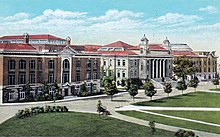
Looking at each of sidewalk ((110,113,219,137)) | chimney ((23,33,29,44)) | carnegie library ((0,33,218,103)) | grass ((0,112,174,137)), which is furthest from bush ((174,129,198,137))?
chimney ((23,33,29,44))

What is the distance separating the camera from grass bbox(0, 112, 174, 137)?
8.41 m

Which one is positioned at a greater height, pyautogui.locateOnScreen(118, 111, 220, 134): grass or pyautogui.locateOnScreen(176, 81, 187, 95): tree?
pyautogui.locateOnScreen(176, 81, 187, 95): tree

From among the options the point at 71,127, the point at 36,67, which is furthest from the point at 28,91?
the point at 71,127

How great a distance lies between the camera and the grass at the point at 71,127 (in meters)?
8.41

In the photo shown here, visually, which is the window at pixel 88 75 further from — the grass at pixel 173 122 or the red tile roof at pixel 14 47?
the grass at pixel 173 122

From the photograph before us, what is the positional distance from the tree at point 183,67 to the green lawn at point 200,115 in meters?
6.34

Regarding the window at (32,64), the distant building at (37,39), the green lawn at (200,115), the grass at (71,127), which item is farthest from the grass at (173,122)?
the window at (32,64)

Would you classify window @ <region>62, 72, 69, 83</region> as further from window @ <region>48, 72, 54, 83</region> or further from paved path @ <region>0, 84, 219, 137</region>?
paved path @ <region>0, 84, 219, 137</region>

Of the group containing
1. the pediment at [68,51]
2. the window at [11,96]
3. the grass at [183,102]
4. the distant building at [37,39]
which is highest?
the distant building at [37,39]

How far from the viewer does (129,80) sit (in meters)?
16.6

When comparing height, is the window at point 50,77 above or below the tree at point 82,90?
above

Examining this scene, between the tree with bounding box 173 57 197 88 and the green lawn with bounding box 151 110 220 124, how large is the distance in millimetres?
6343

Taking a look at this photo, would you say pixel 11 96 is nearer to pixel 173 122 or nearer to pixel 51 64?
pixel 51 64

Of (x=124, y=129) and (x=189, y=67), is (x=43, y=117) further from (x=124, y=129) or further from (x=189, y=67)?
(x=189, y=67)
